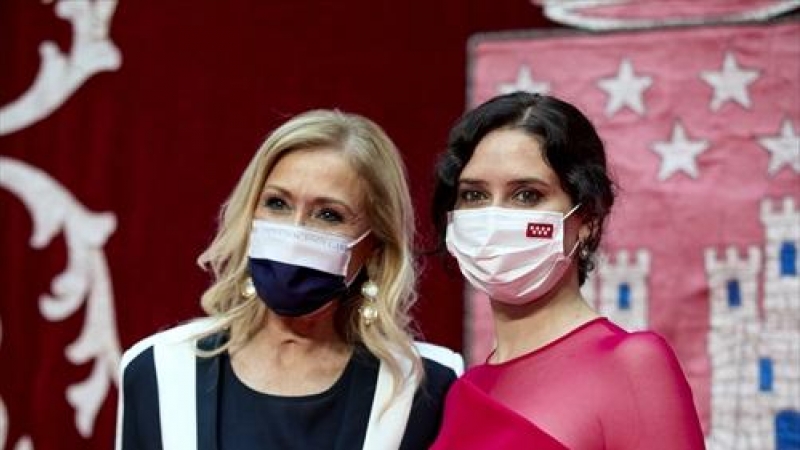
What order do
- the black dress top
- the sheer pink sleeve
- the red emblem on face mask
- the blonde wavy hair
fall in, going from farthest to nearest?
the blonde wavy hair
the black dress top
the red emblem on face mask
the sheer pink sleeve

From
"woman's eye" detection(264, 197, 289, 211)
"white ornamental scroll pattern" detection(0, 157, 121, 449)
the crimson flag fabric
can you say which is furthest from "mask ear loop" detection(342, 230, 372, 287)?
"white ornamental scroll pattern" detection(0, 157, 121, 449)

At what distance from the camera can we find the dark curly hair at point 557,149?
171 centimetres

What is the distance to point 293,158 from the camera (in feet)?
6.55

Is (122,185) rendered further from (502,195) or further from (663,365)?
(663,365)

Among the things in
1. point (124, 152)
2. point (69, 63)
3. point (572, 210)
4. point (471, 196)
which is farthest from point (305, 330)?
point (69, 63)

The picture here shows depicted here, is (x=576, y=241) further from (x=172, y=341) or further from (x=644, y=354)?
(x=172, y=341)

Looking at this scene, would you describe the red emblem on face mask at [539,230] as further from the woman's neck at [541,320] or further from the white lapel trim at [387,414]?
the white lapel trim at [387,414]

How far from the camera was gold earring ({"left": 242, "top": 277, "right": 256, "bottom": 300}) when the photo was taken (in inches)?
80.7

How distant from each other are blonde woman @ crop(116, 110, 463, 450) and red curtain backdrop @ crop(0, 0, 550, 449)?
95 cm

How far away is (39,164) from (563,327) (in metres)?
1.81

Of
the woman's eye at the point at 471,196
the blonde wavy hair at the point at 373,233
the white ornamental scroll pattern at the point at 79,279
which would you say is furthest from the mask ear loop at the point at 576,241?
the white ornamental scroll pattern at the point at 79,279

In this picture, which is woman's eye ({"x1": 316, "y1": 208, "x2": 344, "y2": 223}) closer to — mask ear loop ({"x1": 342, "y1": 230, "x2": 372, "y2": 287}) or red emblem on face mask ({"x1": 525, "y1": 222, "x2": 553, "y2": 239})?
mask ear loop ({"x1": 342, "y1": 230, "x2": 372, "y2": 287})

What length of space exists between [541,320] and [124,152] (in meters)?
1.63

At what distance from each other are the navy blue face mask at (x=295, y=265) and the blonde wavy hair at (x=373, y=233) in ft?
0.21
